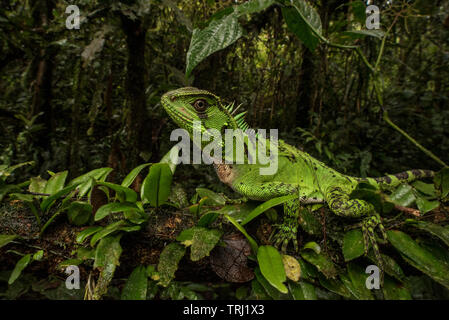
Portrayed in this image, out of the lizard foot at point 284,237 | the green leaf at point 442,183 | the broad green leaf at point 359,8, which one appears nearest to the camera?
the lizard foot at point 284,237

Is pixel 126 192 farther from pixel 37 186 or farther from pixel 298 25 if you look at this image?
pixel 298 25

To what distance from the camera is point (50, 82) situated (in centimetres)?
548

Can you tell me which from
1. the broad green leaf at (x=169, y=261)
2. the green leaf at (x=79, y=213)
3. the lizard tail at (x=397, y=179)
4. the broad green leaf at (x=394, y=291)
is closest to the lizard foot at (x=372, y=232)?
the broad green leaf at (x=394, y=291)

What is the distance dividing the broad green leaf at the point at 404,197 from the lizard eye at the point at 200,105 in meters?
1.82

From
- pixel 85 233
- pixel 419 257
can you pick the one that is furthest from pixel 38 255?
pixel 419 257

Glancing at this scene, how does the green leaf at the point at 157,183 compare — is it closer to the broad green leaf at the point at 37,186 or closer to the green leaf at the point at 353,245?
the broad green leaf at the point at 37,186

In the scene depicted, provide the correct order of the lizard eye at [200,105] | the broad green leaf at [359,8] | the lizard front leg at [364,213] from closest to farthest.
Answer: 1. the lizard front leg at [364,213]
2. the lizard eye at [200,105]
3. the broad green leaf at [359,8]

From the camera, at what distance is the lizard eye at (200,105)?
227 cm

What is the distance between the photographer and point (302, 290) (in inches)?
67.5

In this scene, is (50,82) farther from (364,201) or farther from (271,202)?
(364,201)

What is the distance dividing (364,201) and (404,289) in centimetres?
64

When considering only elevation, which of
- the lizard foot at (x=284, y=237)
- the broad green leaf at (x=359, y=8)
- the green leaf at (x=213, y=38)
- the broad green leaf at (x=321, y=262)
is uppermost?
the broad green leaf at (x=359, y=8)

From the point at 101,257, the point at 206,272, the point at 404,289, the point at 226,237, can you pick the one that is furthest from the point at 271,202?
the point at 101,257

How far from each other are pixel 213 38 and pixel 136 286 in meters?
1.79
